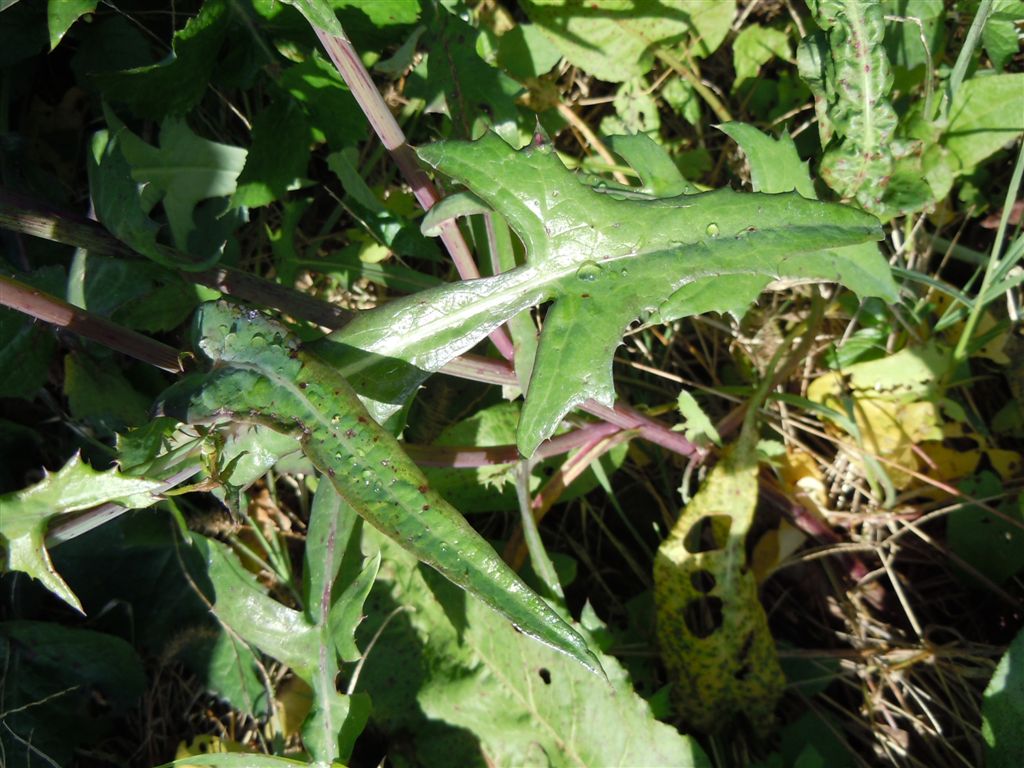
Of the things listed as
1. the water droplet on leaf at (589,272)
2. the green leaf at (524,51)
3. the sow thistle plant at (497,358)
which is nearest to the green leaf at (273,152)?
the sow thistle plant at (497,358)

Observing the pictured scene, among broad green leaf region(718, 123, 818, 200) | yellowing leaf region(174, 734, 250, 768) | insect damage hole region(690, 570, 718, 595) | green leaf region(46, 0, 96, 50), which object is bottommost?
yellowing leaf region(174, 734, 250, 768)

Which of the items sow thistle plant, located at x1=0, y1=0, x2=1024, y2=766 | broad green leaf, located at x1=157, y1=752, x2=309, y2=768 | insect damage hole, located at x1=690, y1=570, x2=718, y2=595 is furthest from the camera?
→ insect damage hole, located at x1=690, y1=570, x2=718, y2=595

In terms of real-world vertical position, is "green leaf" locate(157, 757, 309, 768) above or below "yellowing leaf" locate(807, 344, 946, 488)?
below

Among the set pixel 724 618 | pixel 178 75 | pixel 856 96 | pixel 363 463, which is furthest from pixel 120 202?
pixel 724 618

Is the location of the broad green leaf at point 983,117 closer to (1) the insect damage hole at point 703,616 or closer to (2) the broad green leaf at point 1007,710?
(2) the broad green leaf at point 1007,710

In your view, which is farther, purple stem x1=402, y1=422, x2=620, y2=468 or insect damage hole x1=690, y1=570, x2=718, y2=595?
insect damage hole x1=690, y1=570, x2=718, y2=595

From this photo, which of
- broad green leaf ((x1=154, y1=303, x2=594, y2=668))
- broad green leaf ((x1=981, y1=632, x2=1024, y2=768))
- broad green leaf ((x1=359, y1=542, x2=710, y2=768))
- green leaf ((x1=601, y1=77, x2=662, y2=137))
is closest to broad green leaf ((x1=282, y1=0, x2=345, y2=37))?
broad green leaf ((x1=154, y1=303, x2=594, y2=668))

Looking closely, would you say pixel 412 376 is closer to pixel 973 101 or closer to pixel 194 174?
pixel 194 174

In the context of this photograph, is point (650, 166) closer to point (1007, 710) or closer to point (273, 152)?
point (273, 152)

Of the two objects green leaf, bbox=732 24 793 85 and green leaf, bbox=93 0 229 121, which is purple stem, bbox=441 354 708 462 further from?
green leaf, bbox=732 24 793 85
